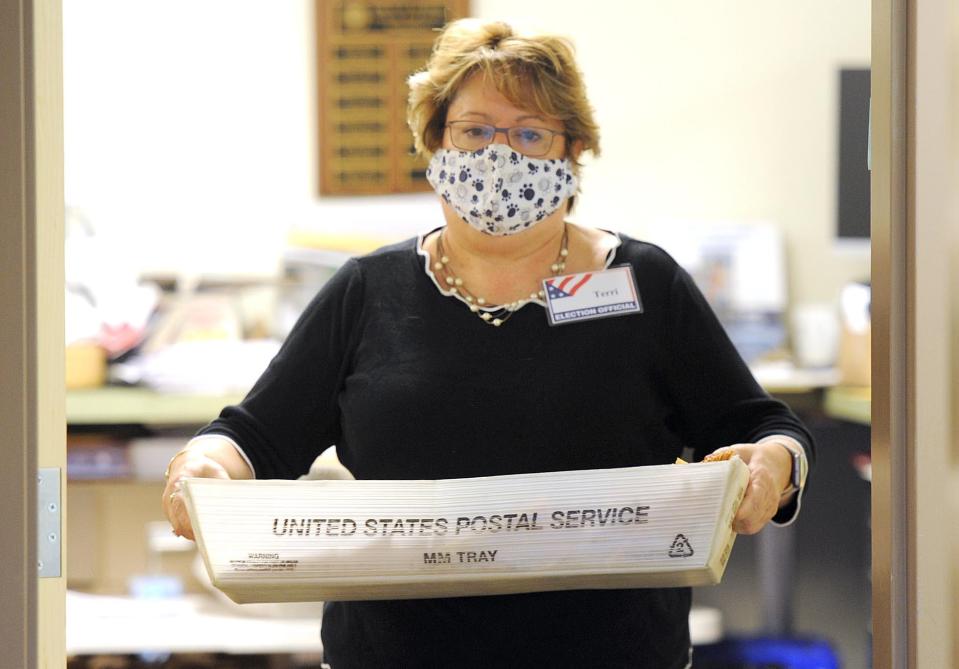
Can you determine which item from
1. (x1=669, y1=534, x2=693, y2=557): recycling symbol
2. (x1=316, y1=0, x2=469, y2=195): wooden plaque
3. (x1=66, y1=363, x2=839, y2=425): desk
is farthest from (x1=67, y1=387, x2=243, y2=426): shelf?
(x1=669, y1=534, x2=693, y2=557): recycling symbol

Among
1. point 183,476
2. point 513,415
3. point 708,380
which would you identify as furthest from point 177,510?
point 708,380

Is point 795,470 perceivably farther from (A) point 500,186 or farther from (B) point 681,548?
(A) point 500,186

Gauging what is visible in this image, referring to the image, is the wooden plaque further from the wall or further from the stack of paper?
the stack of paper

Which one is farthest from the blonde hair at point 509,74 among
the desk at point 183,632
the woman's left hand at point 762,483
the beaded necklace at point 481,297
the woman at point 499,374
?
the desk at point 183,632

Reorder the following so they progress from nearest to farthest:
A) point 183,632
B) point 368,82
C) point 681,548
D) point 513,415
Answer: point 681,548 < point 513,415 < point 183,632 < point 368,82

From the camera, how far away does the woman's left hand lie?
114cm

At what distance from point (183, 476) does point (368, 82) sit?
8.19ft

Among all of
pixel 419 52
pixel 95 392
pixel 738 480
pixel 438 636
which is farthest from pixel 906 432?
pixel 419 52

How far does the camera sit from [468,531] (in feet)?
3.53

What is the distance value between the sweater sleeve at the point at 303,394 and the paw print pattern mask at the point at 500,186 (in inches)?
6.7

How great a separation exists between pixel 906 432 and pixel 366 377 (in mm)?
661

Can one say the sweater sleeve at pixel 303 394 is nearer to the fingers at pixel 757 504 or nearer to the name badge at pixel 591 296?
the name badge at pixel 591 296

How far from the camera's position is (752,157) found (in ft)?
11.9

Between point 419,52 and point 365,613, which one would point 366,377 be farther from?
point 419,52
